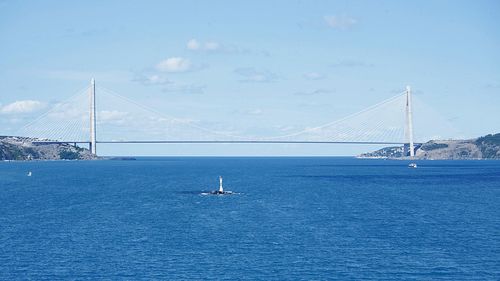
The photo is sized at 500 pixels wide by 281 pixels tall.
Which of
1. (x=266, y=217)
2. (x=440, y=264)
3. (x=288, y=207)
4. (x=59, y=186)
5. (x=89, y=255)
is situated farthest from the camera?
(x=59, y=186)

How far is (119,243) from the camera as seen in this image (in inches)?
1834

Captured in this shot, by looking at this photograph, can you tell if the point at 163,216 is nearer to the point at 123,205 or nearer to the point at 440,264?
the point at 123,205

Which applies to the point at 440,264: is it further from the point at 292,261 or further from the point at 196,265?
the point at 196,265

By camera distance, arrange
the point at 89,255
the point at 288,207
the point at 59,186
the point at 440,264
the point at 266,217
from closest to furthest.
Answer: the point at 440,264
the point at 89,255
the point at 266,217
the point at 288,207
the point at 59,186

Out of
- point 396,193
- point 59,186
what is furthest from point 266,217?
point 59,186

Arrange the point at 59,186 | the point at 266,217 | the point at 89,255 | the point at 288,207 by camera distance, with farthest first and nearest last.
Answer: the point at 59,186 → the point at 288,207 → the point at 266,217 → the point at 89,255

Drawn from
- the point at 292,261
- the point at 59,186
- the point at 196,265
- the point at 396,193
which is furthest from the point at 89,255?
the point at 59,186

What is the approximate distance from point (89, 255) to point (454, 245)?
2286 centimetres

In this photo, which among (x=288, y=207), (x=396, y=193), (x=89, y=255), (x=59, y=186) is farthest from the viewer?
(x=59, y=186)

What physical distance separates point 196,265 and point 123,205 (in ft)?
115

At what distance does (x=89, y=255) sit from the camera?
42312 millimetres

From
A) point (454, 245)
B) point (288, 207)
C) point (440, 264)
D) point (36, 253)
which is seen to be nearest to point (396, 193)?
point (288, 207)

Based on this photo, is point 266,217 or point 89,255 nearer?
point 89,255

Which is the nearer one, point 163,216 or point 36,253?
point 36,253
